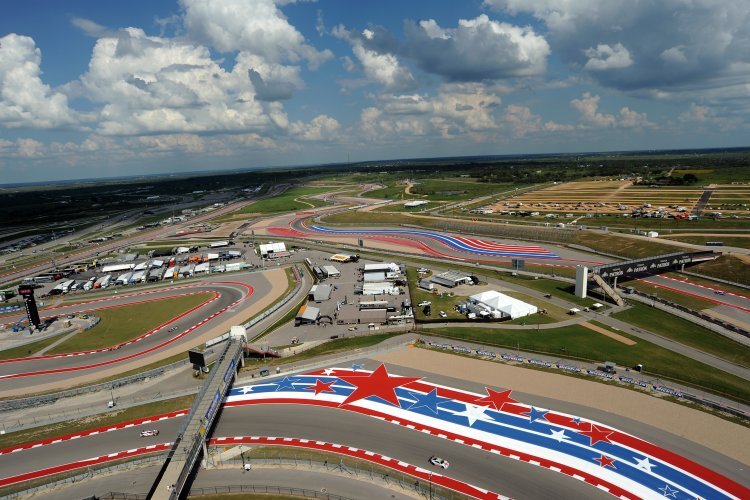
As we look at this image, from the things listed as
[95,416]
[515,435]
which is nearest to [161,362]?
[95,416]

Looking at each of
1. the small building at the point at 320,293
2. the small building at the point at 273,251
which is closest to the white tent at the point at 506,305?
the small building at the point at 320,293

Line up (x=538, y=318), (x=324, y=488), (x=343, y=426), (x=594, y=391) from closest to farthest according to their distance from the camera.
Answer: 1. (x=324, y=488)
2. (x=343, y=426)
3. (x=594, y=391)
4. (x=538, y=318)

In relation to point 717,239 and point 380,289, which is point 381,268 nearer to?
point 380,289

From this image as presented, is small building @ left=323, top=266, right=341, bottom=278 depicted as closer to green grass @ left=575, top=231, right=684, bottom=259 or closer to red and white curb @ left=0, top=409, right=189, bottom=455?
red and white curb @ left=0, top=409, right=189, bottom=455

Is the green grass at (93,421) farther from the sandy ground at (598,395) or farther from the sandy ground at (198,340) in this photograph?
the sandy ground at (598,395)

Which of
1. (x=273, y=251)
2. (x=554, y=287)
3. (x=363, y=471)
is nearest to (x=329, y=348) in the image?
(x=363, y=471)

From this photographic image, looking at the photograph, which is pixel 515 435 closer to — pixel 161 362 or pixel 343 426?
pixel 343 426

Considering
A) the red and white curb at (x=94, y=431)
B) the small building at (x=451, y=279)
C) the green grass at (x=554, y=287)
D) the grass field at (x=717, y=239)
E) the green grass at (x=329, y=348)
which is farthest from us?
the grass field at (x=717, y=239)
